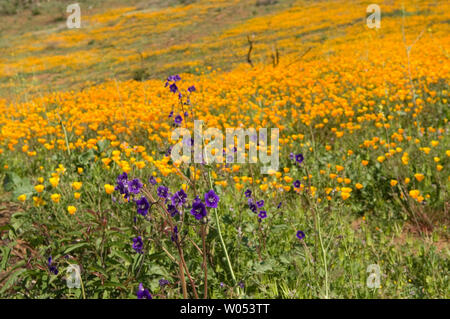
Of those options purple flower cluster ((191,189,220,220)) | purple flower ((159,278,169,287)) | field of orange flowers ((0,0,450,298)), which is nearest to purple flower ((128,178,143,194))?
field of orange flowers ((0,0,450,298))

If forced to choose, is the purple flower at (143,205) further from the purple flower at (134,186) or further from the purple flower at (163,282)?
the purple flower at (163,282)

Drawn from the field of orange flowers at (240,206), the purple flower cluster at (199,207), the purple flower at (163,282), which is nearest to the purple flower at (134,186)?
the field of orange flowers at (240,206)

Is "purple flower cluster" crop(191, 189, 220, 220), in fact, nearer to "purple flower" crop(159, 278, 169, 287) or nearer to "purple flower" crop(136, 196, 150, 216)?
"purple flower" crop(136, 196, 150, 216)

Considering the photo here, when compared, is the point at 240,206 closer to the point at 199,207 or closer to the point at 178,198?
the point at 178,198

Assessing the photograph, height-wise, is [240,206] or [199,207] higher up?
[199,207]

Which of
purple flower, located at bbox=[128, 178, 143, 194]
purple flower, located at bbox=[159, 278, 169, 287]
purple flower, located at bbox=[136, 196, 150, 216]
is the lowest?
purple flower, located at bbox=[159, 278, 169, 287]

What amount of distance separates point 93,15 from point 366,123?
41319 millimetres

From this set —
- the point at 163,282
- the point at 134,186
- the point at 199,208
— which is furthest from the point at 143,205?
the point at 163,282

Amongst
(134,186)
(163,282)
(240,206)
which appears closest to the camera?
A: (134,186)

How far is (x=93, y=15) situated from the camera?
132ft

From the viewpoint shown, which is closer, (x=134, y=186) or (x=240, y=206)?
(x=134, y=186)

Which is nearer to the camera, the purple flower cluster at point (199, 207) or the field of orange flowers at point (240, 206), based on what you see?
the purple flower cluster at point (199, 207)
